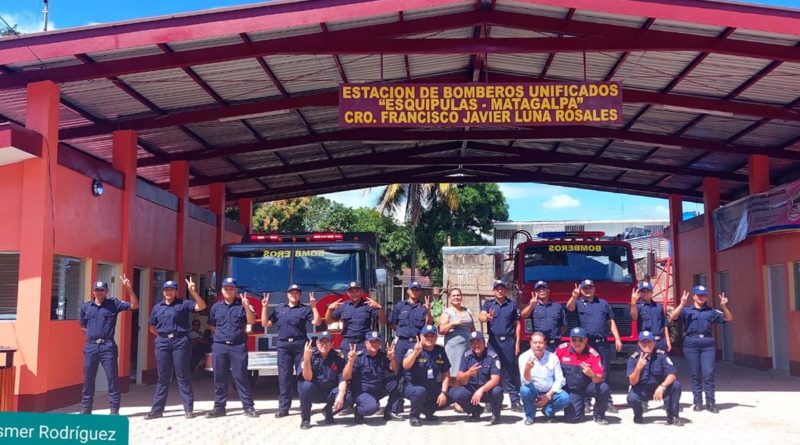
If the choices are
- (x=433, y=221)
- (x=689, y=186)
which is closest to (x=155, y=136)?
(x=689, y=186)

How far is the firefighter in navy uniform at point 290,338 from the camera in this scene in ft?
32.5

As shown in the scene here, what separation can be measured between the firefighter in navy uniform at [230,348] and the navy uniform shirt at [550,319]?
394cm

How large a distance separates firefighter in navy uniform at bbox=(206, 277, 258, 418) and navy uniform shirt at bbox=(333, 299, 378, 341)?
1.23m

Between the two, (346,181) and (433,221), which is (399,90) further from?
(433,221)

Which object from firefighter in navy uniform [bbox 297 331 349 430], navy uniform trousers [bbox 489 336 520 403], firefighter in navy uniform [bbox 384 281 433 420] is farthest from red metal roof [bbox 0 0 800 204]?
firefighter in navy uniform [bbox 297 331 349 430]

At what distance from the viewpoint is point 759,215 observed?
601 inches

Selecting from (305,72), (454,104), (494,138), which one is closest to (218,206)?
(494,138)

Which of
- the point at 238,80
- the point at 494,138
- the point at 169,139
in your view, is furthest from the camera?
the point at 494,138

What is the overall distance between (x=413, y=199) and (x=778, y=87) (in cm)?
2286

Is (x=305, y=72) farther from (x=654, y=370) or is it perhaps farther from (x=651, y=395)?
(x=651, y=395)

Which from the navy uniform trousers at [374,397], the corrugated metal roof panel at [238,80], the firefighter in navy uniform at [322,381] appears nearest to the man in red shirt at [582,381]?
the navy uniform trousers at [374,397]

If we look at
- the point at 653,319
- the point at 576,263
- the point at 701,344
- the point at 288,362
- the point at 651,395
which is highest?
the point at 576,263

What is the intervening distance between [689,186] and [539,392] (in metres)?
14.3

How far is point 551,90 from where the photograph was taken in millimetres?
10234
